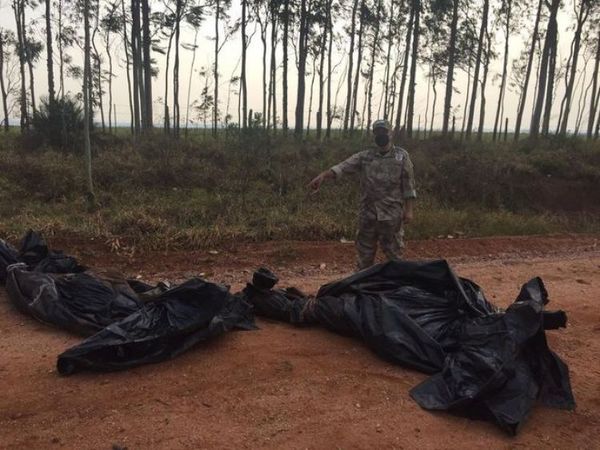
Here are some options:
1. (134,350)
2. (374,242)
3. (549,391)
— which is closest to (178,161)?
(374,242)

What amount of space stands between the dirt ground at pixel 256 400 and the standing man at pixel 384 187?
1.51 meters

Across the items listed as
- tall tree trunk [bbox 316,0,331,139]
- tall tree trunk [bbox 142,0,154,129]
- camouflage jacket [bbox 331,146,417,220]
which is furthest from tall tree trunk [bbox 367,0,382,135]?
camouflage jacket [bbox 331,146,417,220]

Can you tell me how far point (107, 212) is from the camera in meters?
8.15

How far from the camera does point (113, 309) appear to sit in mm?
4117

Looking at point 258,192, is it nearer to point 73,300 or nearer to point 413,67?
point 73,300

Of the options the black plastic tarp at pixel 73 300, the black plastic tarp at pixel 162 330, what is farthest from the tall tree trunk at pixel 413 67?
the black plastic tarp at pixel 162 330

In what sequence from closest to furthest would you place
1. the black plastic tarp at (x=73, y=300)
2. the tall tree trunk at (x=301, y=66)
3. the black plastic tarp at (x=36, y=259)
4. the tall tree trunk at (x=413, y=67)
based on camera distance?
the black plastic tarp at (x=73, y=300) < the black plastic tarp at (x=36, y=259) < the tall tree trunk at (x=413, y=67) < the tall tree trunk at (x=301, y=66)

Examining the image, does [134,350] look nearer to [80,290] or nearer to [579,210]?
[80,290]

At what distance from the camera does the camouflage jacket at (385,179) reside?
5020mm

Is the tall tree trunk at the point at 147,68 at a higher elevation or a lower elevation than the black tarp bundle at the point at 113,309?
higher

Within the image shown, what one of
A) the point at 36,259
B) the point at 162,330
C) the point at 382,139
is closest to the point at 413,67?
the point at 382,139

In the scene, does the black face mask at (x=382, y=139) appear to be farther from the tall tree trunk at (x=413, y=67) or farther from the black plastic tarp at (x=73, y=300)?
the tall tree trunk at (x=413, y=67)

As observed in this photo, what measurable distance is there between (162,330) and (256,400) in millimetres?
879

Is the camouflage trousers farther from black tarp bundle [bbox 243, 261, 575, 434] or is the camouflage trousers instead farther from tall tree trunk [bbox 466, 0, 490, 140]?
tall tree trunk [bbox 466, 0, 490, 140]
